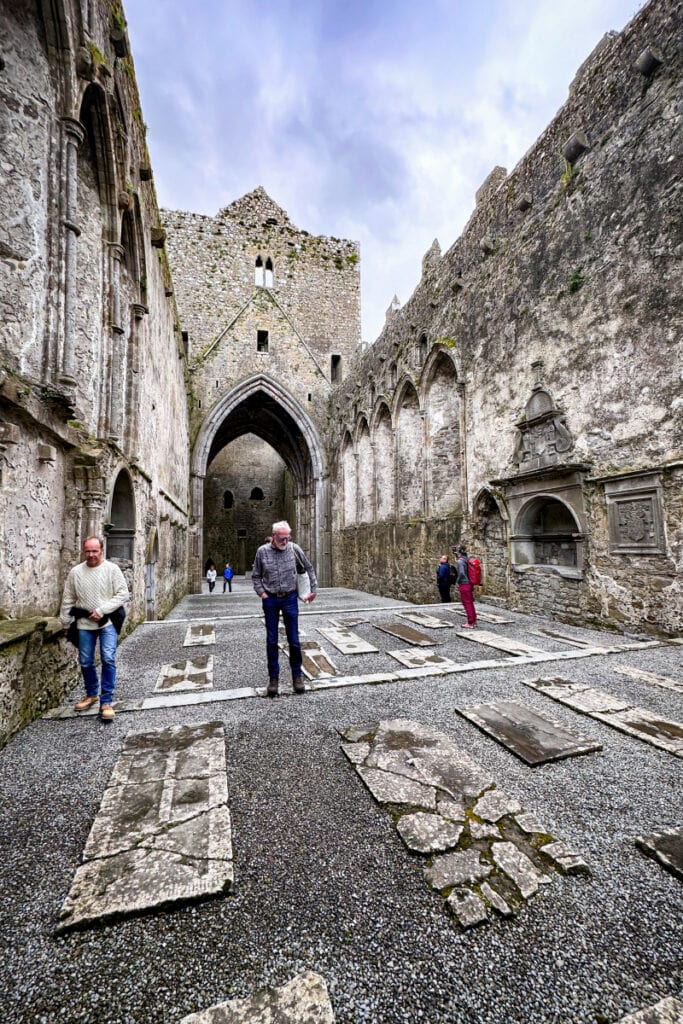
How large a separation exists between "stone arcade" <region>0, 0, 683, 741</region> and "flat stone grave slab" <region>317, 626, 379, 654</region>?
2.84 meters

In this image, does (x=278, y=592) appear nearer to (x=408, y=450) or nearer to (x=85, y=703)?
(x=85, y=703)

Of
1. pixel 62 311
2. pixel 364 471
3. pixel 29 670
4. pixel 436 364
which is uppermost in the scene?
pixel 436 364

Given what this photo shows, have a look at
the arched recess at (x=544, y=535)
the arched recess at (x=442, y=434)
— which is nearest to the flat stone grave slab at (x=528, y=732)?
the arched recess at (x=544, y=535)

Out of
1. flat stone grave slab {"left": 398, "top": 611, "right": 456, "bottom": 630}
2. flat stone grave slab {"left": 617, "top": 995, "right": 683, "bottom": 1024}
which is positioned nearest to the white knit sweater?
flat stone grave slab {"left": 617, "top": 995, "right": 683, "bottom": 1024}

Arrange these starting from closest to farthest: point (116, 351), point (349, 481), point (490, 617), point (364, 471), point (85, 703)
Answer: point (85, 703) < point (116, 351) < point (490, 617) < point (364, 471) < point (349, 481)

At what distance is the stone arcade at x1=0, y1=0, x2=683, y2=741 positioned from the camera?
3.78 metres

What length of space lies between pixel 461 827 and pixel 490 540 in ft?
24.8

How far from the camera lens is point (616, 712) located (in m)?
3.24

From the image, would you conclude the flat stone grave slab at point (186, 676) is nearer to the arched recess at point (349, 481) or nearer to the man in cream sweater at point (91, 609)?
the man in cream sweater at point (91, 609)

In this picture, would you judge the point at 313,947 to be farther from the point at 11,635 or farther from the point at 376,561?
the point at 376,561

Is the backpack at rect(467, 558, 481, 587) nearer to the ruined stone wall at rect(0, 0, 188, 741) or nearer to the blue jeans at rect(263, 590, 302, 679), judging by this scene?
the blue jeans at rect(263, 590, 302, 679)

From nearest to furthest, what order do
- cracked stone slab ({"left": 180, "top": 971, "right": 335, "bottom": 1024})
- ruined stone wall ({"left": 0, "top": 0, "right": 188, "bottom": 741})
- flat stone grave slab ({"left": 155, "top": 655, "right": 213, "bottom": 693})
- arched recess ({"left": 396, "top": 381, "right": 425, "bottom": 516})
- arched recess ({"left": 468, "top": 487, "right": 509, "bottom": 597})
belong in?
cracked stone slab ({"left": 180, "top": 971, "right": 335, "bottom": 1024})
ruined stone wall ({"left": 0, "top": 0, "right": 188, "bottom": 741})
flat stone grave slab ({"left": 155, "top": 655, "right": 213, "bottom": 693})
arched recess ({"left": 468, "top": 487, "right": 509, "bottom": 597})
arched recess ({"left": 396, "top": 381, "right": 425, "bottom": 516})

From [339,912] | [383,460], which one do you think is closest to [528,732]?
[339,912]

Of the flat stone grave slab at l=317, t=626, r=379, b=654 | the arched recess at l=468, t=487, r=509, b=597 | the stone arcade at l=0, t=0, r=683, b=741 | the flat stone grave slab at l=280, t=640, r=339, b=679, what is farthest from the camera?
the arched recess at l=468, t=487, r=509, b=597
